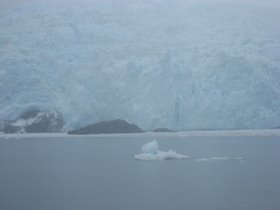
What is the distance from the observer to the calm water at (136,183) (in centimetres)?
877

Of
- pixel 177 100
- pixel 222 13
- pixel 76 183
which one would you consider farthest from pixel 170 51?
pixel 76 183

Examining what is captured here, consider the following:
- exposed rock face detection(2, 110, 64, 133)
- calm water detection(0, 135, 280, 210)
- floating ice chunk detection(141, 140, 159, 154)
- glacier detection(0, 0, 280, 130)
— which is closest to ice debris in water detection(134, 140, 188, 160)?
floating ice chunk detection(141, 140, 159, 154)

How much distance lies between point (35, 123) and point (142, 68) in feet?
17.8

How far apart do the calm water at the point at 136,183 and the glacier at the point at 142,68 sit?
5.12m

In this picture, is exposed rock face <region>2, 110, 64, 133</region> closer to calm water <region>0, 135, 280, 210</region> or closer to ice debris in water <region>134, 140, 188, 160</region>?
calm water <region>0, 135, 280, 210</region>

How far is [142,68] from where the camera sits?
23.4 meters

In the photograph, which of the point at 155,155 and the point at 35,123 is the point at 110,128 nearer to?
the point at 35,123

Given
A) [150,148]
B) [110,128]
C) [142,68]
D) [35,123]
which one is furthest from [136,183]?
[110,128]

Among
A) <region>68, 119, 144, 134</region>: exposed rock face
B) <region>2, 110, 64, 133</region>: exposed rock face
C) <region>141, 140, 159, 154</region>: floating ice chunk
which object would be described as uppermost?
<region>141, 140, 159, 154</region>: floating ice chunk

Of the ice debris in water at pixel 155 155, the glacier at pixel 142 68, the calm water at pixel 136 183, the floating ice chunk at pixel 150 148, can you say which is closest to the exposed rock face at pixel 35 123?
the glacier at pixel 142 68

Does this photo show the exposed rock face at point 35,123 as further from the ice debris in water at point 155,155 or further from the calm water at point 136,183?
the ice debris in water at point 155,155

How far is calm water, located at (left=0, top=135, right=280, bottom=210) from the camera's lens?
8.77 metres

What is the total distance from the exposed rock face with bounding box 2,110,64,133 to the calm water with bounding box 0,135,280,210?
606 centimetres

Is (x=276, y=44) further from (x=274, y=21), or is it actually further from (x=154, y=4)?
(x=154, y=4)
